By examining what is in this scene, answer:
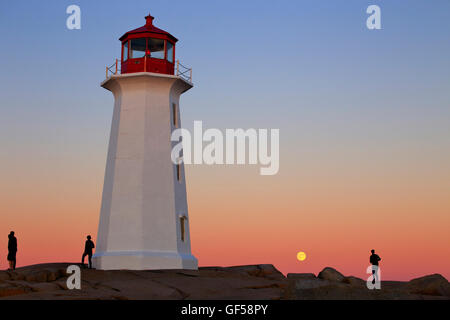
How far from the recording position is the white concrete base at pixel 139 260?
33.6m

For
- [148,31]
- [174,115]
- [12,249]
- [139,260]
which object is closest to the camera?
[12,249]

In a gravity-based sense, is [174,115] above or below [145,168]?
above

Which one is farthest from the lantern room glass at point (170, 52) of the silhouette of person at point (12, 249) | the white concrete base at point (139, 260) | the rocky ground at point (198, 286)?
the silhouette of person at point (12, 249)

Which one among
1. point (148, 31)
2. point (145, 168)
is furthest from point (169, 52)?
point (145, 168)

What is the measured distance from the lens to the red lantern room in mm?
35562

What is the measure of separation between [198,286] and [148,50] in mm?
13749

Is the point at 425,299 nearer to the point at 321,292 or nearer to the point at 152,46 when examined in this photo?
the point at 321,292

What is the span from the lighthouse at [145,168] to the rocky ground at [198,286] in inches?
78.5

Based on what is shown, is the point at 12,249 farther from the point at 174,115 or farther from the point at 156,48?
the point at 156,48

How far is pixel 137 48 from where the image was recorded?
1421 inches

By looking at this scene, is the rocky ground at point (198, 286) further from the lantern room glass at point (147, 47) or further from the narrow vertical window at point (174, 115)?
the lantern room glass at point (147, 47)
